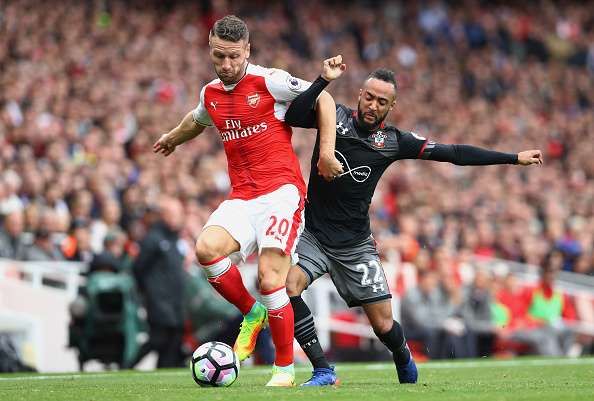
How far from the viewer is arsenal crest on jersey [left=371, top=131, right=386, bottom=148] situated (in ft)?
31.0

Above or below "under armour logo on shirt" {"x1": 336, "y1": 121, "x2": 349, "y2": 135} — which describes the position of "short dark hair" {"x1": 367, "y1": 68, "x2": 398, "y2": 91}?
above

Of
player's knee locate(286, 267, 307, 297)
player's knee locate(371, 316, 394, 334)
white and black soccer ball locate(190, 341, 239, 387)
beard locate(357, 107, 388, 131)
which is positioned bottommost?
white and black soccer ball locate(190, 341, 239, 387)

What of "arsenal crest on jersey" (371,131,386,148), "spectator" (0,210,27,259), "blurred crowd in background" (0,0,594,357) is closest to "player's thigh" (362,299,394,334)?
"arsenal crest on jersey" (371,131,386,148)

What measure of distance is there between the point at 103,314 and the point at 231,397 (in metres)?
7.16

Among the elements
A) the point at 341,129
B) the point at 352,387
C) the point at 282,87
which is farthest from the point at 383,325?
the point at 282,87

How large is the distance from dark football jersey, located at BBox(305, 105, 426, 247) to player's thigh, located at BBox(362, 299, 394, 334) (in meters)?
0.52

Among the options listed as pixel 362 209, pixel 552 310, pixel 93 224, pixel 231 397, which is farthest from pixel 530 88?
pixel 231 397

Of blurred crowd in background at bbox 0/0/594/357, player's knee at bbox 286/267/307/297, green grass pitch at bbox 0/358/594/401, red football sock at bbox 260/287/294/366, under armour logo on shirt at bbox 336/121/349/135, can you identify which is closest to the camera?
green grass pitch at bbox 0/358/594/401

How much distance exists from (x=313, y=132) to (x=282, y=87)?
14185 millimetres

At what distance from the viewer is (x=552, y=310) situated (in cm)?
1845

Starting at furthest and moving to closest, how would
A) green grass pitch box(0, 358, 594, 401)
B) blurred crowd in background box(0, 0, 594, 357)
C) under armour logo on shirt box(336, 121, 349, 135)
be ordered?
blurred crowd in background box(0, 0, 594, 357) < under armour logo on shirt box(336, 121, 349, 135) < green grass pitch box(0, 358, 594, 401)

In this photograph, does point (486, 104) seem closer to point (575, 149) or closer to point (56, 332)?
point (575, 149)

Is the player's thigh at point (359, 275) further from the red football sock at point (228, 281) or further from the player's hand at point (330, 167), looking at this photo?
the player's hand at point (330, 167)

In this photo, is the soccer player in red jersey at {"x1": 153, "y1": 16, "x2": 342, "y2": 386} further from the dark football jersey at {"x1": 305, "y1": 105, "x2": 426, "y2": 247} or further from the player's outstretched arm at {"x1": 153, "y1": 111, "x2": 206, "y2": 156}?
the dark football jersey at {"x1": 305, "y1": 105, "x2": 426, "y2": 247}
